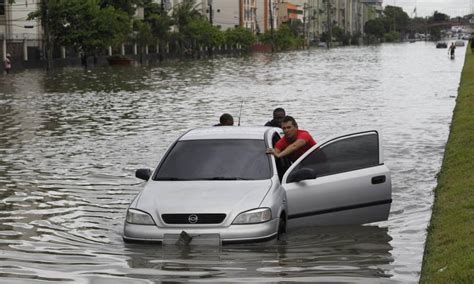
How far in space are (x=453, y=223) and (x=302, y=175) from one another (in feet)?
5.57

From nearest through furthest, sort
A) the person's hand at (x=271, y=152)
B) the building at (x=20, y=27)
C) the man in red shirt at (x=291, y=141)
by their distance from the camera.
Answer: the person's hand at (x=271, y=152), the man in red shirt at (x=291, y=141), the building at (x=20, y=27)

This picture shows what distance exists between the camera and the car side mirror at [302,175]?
33.9 ft

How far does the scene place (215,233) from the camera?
31.0ft

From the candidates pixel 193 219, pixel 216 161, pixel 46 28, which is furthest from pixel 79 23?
pixel 193 219

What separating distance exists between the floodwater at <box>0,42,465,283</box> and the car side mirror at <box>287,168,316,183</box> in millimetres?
608

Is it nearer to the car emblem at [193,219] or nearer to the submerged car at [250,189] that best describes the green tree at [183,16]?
the submerged car at [250,189]

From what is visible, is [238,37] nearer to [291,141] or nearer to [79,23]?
[79,23]

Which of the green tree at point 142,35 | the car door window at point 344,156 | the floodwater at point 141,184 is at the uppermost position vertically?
the green tree at point 142,35

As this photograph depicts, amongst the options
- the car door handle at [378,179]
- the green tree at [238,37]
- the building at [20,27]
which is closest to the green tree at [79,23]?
the building at [20,27]

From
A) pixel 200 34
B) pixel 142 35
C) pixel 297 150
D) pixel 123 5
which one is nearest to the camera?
pixel 297 150

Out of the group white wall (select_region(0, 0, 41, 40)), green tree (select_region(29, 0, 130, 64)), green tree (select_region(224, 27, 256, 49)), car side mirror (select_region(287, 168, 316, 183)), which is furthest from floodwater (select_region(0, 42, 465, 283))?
green tree (select_region(224, 27, 256, 49))

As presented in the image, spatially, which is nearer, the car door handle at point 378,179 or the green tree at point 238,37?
the car door handle at point 378,179

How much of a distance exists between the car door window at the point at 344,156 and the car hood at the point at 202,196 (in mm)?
721

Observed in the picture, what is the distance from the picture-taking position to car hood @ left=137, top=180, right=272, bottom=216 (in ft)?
31.3
